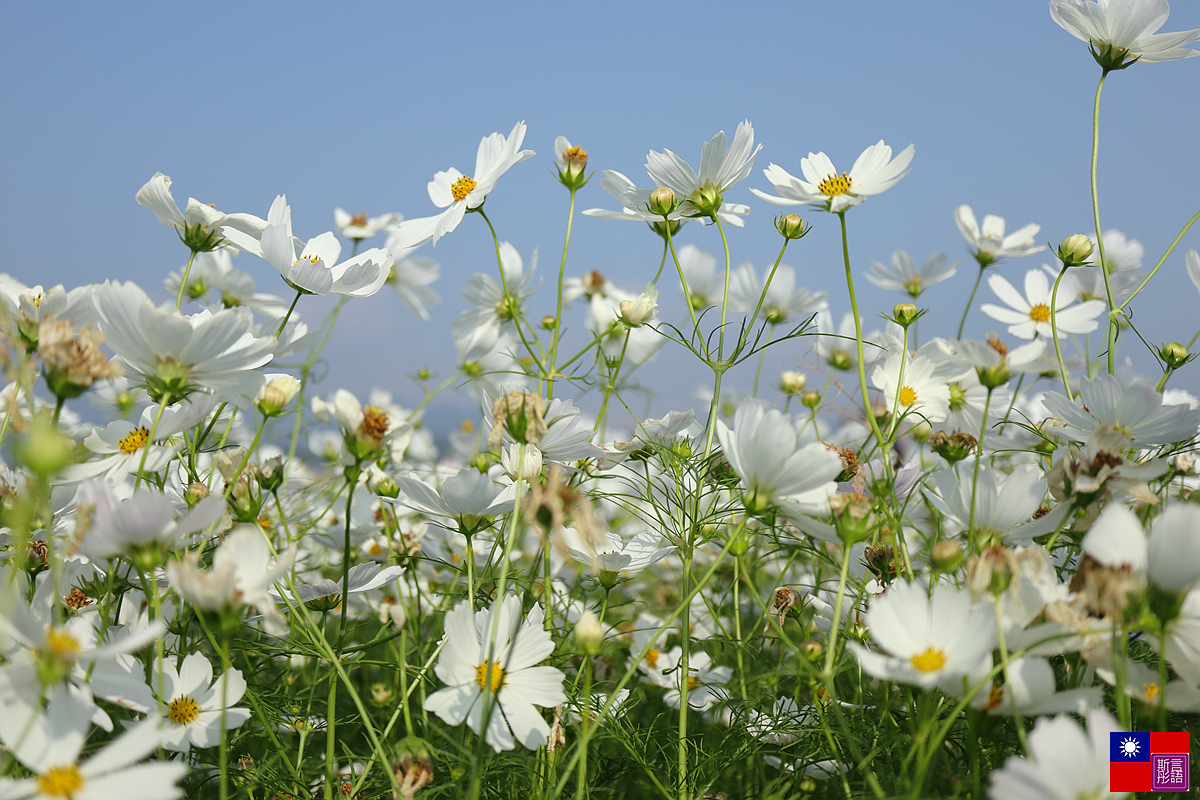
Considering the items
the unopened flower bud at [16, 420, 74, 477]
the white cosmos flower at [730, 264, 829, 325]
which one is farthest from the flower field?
the white cosmos flower at [730, 264, 829, 325]

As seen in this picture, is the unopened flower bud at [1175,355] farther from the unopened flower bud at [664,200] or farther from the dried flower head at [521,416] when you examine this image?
the dried flower head at [521,416]

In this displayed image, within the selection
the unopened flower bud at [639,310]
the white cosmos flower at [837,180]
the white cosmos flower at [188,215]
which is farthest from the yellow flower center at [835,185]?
the white cosmos flower at [188,215]

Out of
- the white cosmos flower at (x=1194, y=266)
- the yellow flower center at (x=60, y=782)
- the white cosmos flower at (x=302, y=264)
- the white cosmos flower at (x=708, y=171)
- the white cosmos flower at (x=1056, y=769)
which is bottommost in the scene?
the yellow flower center at (x=60, y=782)

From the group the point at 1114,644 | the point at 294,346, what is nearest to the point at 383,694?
the point at 294,346

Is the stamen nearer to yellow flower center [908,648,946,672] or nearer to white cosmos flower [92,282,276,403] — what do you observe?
yellow flower center [908,648,946,672]

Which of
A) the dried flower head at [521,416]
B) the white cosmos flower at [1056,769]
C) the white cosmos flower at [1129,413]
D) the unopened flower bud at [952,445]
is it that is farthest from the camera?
the unopened flower bud at [952,445]

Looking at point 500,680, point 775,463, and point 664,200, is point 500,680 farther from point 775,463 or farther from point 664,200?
point 664,200
